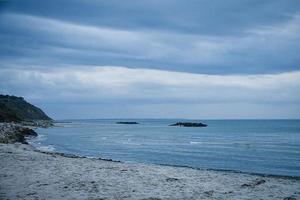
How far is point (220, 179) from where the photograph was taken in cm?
2403

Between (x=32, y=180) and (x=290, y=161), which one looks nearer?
(x=32, y=180)

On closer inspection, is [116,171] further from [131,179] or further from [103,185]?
[103,185]

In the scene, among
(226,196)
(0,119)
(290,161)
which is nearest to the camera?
(226,196)

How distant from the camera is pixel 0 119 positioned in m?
90.1

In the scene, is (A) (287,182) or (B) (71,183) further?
(A) (287,182)

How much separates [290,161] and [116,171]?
912 inches

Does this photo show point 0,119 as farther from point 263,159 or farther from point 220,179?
point 220,179

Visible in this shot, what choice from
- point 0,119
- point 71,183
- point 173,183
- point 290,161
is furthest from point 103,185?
point 0,119

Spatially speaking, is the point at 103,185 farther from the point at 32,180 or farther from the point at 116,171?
the point at 116,171

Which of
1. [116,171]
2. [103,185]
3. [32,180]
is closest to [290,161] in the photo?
[116,171]

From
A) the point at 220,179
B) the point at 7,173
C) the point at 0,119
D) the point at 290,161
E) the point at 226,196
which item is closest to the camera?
the point at 226,196

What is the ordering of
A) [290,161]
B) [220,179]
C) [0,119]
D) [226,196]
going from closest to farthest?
[226,196] < [220,179] < [290,161] < [0,119]

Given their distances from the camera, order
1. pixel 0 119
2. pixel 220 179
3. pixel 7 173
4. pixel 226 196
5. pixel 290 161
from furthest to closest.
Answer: pixel 0 119 < pixel 290 161 < pixel 220 179 < pixel 7 173 < pixel 226 196

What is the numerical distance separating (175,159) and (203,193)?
23135 millimetres
